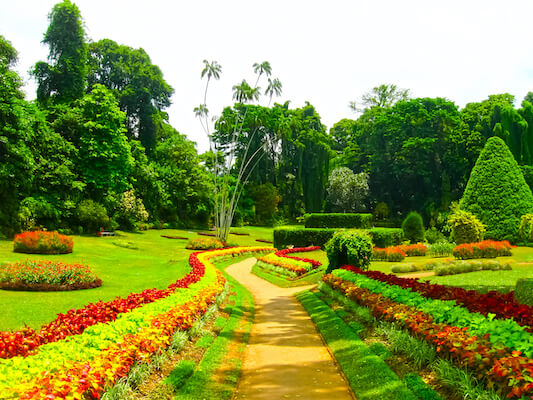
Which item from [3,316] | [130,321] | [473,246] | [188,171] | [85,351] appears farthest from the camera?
[188,171]

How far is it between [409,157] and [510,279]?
38.2 m

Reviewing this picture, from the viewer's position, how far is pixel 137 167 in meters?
44.8

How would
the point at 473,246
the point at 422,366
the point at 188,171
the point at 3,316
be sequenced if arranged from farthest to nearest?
the point at 188,171, the point at 473,246, the point at 3,316, the point at 422,366

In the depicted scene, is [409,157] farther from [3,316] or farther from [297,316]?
[3,316]

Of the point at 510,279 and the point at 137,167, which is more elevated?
the point at 137,167

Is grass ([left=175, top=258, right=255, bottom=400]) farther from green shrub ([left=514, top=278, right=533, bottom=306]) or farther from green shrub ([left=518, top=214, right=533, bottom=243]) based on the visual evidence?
green shrub ([left=518, top=214, right=533, bottom=243])

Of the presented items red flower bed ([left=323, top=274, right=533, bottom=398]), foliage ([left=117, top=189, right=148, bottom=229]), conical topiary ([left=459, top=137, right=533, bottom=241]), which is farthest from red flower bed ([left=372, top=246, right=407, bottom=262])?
foliage ([left=117, top=189, right=148, bottom=229])

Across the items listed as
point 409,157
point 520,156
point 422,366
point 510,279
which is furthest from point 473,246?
point 409,157

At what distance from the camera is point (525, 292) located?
10.0 meters

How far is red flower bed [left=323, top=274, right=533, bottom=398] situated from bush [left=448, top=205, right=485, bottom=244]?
2110 cm

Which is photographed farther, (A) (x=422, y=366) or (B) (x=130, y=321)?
(B) (x=130, y=321)

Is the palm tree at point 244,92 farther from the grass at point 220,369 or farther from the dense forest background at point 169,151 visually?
the grass at point 220,369

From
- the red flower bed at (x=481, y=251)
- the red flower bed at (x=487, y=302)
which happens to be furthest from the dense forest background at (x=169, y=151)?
the red flower bed at (x=487, y=302)

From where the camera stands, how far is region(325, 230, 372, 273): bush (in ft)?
55.9
